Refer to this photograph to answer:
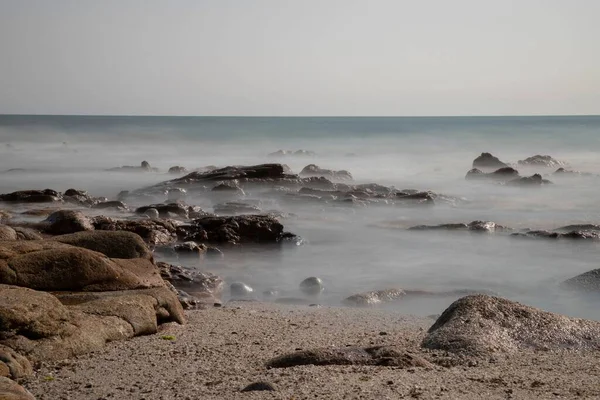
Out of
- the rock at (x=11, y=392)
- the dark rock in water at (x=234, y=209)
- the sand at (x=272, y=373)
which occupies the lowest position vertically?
the dark rock in water at (x=234, y=209)

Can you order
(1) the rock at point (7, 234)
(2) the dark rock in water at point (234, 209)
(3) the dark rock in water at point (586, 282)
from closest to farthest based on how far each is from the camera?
(1) the rock at point (7, 234) < (3) the dark rock in water at point (586, 282) < (2) the dark rock in water at point (234, 209)

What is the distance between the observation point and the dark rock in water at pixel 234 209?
20.0 m

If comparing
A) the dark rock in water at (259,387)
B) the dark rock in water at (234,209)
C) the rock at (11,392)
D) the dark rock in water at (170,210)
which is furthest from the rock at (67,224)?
the rock at (11,392)

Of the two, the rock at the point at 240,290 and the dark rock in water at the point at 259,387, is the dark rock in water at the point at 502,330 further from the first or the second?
the rock at the point at 240,290

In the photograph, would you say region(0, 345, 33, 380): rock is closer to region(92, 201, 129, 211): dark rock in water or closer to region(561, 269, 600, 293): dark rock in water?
region(561, 269, 600, 293): dark rock in water

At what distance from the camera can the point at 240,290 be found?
1136 centimetres

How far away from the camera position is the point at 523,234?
17.4 m

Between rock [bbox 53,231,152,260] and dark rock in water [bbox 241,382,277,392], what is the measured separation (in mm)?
4286

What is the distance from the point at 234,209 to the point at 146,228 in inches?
214

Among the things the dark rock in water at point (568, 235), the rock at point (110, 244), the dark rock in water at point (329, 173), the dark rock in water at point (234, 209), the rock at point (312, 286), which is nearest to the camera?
the rock at point (110, 244)

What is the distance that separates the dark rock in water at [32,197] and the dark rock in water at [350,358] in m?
16.4

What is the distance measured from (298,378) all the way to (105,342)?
1965 millimetres

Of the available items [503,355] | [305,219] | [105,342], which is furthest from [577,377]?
[305,219]

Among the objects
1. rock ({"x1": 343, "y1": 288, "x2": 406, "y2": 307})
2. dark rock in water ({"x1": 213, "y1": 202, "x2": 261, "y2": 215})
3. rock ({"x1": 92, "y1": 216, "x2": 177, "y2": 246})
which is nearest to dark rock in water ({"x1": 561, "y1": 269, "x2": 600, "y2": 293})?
rock ({"x1": 343, "y1": 288, "x2": 406, "y2": 307})
